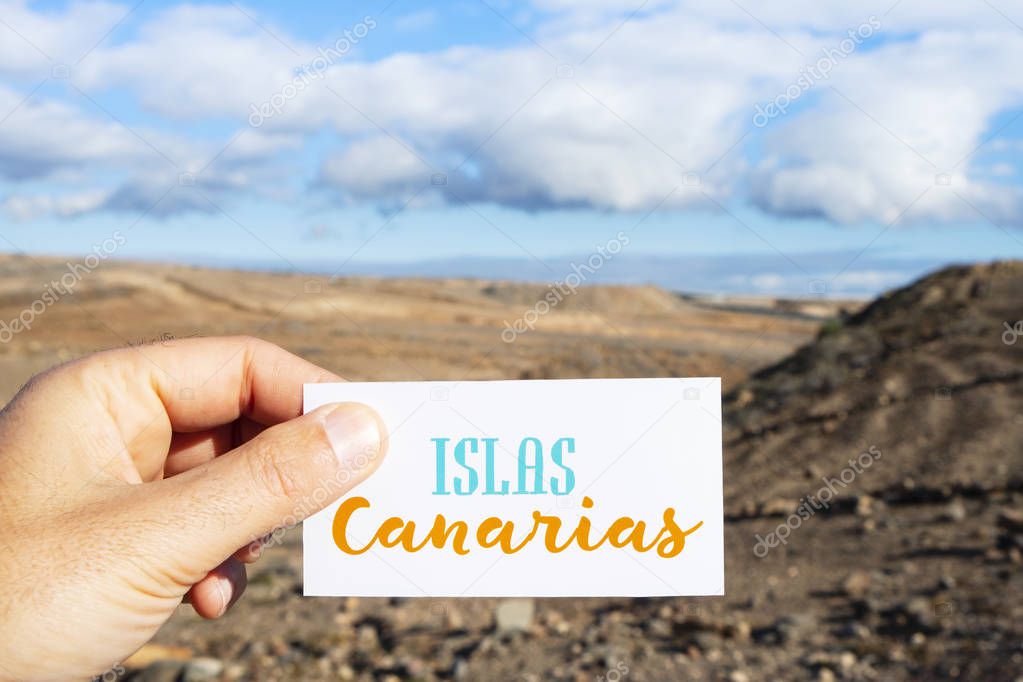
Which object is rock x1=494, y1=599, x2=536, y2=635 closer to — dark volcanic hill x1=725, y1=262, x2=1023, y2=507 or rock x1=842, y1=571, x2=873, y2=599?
rock x1=842, y1=571, x2=873, y2=599

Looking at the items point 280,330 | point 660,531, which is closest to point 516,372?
point 280,330

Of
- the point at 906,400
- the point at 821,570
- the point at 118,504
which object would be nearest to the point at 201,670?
the point at 118,504

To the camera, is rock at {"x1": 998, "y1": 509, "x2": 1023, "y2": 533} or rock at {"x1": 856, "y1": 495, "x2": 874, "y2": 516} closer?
rock at {"x1": 998, "y1": 509, "x2": 1023, "y2": 533}

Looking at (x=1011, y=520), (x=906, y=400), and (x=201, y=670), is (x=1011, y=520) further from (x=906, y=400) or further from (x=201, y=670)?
(x=201, y=670)

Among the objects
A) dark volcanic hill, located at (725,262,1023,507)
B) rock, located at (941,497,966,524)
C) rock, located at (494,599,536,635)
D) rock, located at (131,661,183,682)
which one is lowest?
rock, located at (131,661,183,682)

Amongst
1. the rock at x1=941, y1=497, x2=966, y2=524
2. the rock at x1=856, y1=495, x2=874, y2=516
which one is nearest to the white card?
the rock at x1=941, y1=497, x2=966, y2=524

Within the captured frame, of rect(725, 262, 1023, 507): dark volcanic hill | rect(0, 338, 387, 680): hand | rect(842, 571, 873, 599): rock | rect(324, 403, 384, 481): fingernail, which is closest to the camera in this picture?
rect(0, 338, 387, 680): hand

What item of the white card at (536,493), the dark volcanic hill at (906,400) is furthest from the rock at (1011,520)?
Result: the white card at (536,493)
